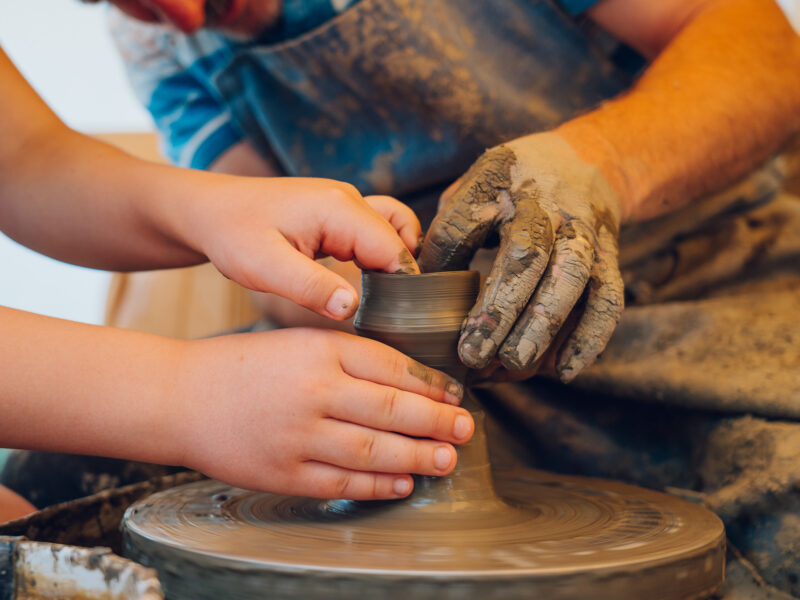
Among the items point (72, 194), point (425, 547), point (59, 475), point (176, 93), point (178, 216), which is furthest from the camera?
point (176, 93)

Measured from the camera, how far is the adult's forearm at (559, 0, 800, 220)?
0.90m

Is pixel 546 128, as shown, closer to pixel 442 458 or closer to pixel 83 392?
pixel 442 458

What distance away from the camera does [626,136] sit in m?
0.91

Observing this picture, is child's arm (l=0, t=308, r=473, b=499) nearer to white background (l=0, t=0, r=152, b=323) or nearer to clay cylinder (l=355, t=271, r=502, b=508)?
clay cylinder (l=355, t=271, r=502, b=508)

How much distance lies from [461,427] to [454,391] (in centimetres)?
4

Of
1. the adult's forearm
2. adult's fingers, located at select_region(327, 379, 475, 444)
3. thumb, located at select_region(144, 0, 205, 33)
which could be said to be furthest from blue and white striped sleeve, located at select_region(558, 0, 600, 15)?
adult's fingers, located at select_region(327, 379, 475, 444)

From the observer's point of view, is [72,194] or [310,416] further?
[72,194]

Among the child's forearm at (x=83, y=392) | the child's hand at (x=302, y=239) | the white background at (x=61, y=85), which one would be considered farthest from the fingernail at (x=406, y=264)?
the white background at (x=61, y=85)

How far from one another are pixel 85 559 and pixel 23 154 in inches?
25.5

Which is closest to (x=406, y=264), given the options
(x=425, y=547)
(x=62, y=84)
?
(x=425, y=547)

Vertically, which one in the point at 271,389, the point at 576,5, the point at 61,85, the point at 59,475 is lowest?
the point at 61,85

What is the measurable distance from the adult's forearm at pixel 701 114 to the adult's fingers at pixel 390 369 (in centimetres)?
34

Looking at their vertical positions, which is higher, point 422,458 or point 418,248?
point 418,248

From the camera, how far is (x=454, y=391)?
0.69 meters
